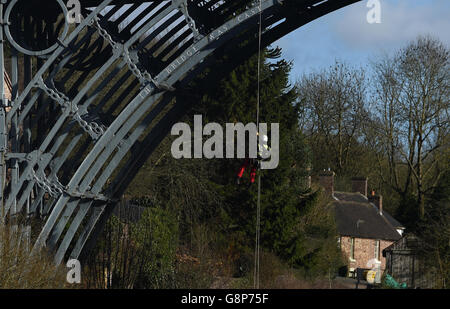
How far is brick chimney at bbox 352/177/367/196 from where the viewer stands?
106 ft

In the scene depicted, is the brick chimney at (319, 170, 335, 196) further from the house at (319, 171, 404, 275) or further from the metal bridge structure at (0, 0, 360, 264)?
the metal bridge structure at (0, 0, 360, 264)

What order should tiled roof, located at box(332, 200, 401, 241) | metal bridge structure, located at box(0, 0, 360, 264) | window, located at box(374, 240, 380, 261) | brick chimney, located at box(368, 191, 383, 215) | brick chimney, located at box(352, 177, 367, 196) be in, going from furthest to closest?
brick chimney, located at box(368, 191, 383, 215) < window, located at box(374, 240, 380, 261) < tiled roof, located at box(332, 200, 401, 241) < brick chimney, located at box(352, 177, 367, 196) < metal bridge structure, located at box(0, 0, 360, 264)

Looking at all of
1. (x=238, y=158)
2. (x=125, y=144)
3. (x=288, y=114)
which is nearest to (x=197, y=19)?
(x=125, y=144)

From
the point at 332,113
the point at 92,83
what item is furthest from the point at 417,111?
the point at 92,83

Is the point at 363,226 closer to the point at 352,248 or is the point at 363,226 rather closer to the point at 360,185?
the point at 352,248

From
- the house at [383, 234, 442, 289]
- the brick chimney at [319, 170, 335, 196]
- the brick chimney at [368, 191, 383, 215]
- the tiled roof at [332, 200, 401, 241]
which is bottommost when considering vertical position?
the house at [383, 234, 442, 289]

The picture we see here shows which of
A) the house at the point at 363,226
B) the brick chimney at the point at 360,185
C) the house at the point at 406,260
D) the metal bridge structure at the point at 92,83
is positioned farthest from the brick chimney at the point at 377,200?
the metal bridge structure at the point at 92,83

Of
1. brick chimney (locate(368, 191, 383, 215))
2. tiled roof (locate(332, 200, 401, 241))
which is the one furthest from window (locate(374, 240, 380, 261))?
brick chimney (locate(368, 191, 383, 215))

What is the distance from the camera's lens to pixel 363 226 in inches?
1310

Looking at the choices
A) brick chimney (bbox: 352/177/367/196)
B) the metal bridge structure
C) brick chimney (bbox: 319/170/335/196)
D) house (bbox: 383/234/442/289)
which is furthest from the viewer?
brick chimney (bbox: 352/177/367/196)

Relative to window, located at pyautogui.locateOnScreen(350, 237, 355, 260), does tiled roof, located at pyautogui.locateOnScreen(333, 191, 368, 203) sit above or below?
above

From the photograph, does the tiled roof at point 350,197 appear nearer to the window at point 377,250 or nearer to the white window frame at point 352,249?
the white window frame at point 352,249

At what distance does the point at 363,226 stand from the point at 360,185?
255 centimetres
